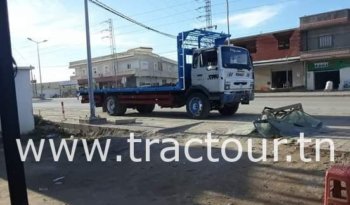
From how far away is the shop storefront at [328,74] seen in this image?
40375 millimetres

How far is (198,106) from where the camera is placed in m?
17.2

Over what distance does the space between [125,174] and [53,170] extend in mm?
1924

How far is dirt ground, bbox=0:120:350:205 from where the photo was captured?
21.2 ft

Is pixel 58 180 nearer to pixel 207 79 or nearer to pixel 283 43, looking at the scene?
pixel 207 79

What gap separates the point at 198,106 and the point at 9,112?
12.7 metres

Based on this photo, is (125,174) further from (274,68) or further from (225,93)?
(274,68)

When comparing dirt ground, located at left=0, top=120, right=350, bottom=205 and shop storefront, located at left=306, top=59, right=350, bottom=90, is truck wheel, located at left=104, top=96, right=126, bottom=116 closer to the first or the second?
dirt ground, located at left=0, top=120, right=350, bottom=205

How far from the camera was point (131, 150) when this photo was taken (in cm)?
1068

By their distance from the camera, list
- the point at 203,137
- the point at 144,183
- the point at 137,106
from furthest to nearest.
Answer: the point at 137,106 < the point at 203,137 < the point at 144,183

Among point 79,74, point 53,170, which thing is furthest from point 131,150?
point 79,74

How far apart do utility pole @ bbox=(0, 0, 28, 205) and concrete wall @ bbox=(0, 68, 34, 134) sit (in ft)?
36.7

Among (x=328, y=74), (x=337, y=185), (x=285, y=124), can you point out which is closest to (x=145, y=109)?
(x=285, y=124)
